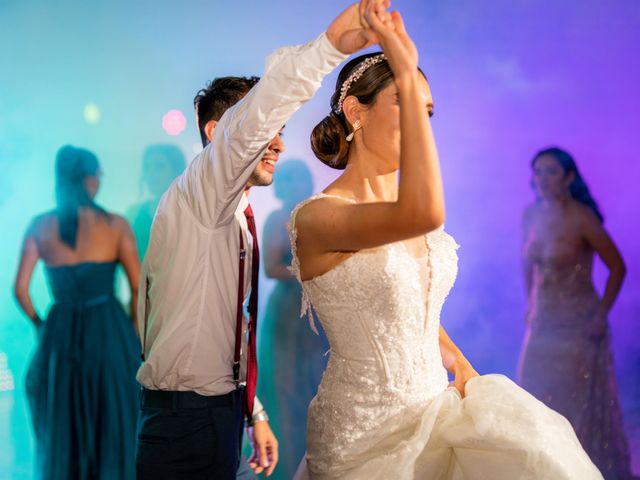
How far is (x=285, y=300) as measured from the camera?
9.95 ft

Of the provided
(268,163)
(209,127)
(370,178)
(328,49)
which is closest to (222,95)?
(209,127)

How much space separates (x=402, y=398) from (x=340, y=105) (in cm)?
73

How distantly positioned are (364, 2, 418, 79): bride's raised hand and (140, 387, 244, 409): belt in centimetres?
86

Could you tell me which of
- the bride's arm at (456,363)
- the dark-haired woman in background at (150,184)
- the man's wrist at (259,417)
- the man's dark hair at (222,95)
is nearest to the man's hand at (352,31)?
the man's dark hair at (222,95)

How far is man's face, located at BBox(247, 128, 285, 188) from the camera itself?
6.07 feet

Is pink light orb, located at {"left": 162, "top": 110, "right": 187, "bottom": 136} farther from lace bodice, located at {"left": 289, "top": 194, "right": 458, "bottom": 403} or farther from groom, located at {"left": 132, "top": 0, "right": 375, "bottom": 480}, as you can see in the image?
lace bodice, located at {"left": 289, "top": 194, "right": 458, "bottom": 403}

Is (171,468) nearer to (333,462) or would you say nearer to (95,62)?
(333,462)

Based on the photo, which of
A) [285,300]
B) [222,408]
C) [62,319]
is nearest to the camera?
[222,408]

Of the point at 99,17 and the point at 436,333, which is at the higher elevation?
the point at 99,17

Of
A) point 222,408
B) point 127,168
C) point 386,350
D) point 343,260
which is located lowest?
point 222,408

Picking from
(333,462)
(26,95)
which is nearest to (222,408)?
(333,462)

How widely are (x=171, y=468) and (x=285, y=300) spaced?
5.00ft

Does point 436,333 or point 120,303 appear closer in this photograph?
point 436,333

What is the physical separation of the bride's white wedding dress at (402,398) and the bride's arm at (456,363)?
2.2 inches
